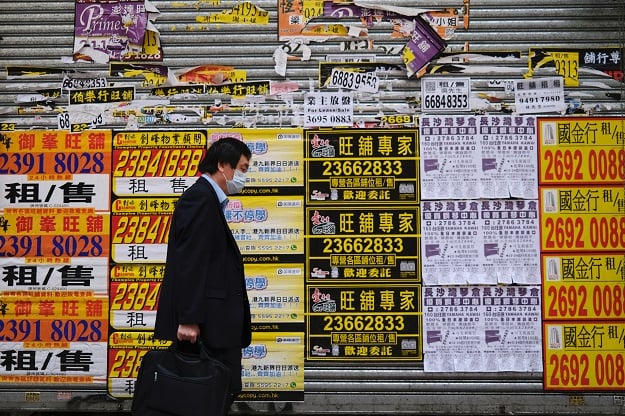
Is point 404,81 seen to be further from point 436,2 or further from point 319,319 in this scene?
point 319,319

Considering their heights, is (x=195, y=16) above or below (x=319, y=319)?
above

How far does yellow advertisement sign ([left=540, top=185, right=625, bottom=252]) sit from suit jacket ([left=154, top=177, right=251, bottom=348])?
9.43ft

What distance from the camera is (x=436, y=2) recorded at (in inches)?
212

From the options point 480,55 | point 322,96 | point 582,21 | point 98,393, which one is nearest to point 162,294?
point 98,393

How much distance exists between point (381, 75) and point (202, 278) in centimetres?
269

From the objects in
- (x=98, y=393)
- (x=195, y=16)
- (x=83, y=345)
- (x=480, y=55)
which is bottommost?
(x=98, y=393)

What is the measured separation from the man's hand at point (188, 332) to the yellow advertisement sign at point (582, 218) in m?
3.13

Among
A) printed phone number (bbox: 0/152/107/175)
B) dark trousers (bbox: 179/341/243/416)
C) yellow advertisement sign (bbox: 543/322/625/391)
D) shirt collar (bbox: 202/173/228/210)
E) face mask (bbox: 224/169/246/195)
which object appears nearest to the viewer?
dark trousers (bbox: 179/341/243/416)

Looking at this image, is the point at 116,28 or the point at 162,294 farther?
the point at 116,28

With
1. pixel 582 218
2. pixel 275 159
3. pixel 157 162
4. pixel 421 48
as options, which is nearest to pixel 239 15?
pixel 275 159

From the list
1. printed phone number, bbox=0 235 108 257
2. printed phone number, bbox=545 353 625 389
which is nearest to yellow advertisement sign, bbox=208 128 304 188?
printed phone number, bbox=0 235 108 257

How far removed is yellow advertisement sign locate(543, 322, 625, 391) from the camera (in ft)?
16.7

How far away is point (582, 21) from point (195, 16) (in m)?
3.40

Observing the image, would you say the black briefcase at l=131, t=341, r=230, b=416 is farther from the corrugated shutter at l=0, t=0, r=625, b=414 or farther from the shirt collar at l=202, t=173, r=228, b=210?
the corrugated shutter at l=0, t=0, r=625, b=414
